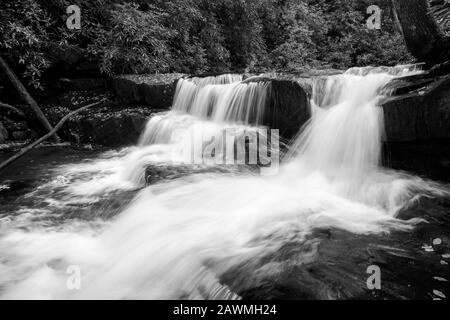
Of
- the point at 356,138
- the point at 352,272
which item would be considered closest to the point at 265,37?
the point at 356,138

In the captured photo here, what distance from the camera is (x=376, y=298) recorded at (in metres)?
2.53

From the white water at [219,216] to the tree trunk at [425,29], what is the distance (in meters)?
0.50

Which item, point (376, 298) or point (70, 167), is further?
point (70, 167)

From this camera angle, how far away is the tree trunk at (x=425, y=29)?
18.4 ft

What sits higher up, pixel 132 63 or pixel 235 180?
pixel 132 63

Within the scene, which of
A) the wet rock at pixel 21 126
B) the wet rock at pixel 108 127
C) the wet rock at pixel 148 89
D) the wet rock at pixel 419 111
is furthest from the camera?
the wet rock at pixel 21 126

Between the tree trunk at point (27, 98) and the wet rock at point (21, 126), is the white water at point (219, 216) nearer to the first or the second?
the tree trunk at point (27, 98)

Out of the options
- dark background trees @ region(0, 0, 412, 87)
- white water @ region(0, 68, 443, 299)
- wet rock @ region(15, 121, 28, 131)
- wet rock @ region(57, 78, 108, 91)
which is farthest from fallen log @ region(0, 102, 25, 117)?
white water @ region(0, 68, 443, 299)

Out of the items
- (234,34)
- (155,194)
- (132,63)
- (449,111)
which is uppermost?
(234,34)

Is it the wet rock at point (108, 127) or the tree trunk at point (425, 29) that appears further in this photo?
the wet rock at point (108, 127)

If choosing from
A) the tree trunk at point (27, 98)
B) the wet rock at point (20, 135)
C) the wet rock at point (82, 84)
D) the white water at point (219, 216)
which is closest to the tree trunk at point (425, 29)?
the white water at point (219, 216)
